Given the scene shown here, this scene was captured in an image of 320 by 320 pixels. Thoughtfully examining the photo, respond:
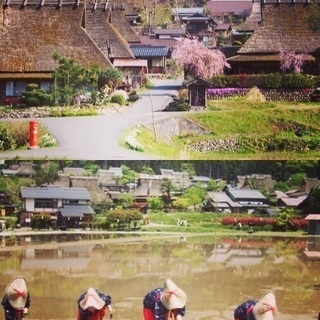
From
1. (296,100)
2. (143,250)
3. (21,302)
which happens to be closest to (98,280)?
(143,250)

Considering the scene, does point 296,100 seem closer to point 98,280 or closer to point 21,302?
point 98,280

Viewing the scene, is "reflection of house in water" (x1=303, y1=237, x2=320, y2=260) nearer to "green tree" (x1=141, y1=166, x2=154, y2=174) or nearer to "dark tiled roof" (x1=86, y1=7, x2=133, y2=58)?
"green tree" (x1=141, y1=166, x2=154, y2=174)

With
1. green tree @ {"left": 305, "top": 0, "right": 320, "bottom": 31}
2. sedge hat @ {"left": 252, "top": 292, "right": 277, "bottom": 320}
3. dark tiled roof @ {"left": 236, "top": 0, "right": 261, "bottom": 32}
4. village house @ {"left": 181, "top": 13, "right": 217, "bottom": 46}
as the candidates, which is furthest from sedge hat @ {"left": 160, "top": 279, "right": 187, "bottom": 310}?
Answer: green tree @ {"left": 305, "top": 0, "right": 320, "bottom": 31}

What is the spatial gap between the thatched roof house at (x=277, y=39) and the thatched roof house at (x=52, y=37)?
2.99ft

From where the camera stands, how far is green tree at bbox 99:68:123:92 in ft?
22.0

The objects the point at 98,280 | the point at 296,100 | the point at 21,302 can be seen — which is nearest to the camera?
the point at 21,302

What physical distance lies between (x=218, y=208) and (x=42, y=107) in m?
1.63

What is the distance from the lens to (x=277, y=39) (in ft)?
22.1

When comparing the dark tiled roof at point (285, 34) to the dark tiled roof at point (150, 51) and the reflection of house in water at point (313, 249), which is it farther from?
the reflection of house in water at point (313, 249)

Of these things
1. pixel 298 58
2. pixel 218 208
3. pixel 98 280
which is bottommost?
pixel 98 280

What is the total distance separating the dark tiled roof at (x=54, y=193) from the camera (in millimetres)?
6703

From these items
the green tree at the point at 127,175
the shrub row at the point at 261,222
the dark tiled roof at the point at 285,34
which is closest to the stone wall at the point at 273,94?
the dark tiled roof at the point at 285,34

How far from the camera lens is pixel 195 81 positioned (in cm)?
670

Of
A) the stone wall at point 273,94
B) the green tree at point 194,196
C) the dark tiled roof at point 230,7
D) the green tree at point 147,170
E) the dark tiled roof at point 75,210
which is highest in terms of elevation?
the dark tiled roof at point 230,7
